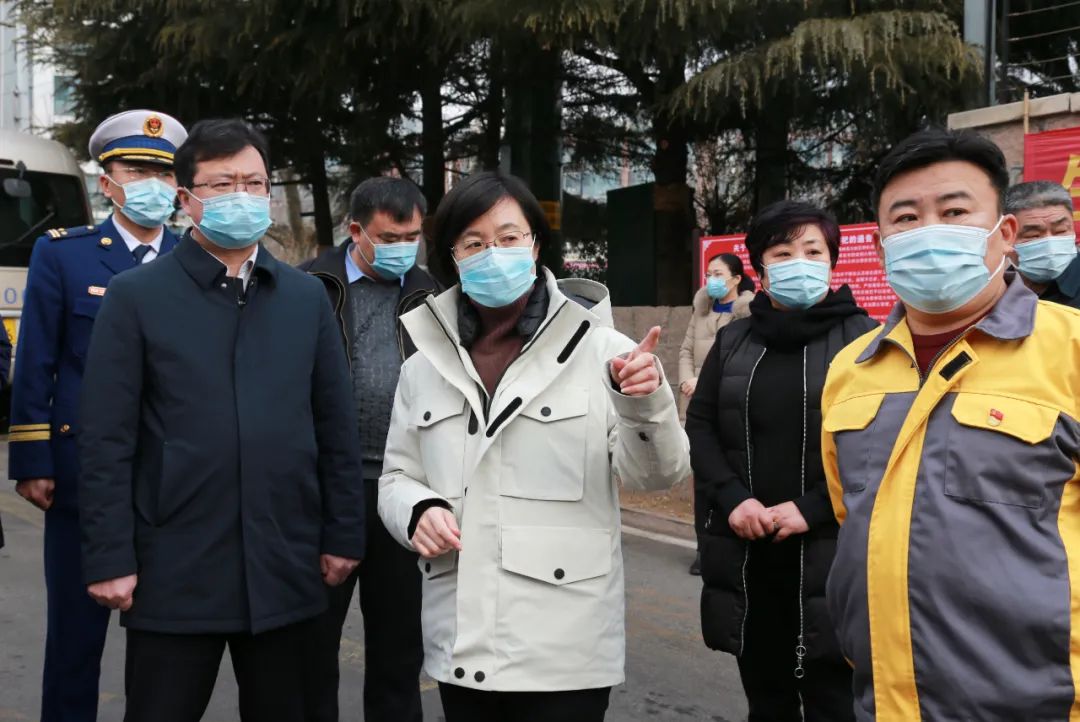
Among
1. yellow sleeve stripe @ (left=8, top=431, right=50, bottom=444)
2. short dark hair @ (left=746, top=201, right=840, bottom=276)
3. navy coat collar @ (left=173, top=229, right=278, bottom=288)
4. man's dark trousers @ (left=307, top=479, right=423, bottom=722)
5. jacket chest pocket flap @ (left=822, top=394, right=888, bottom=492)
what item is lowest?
man's dark trousers @ (left=307, top=479, right=423, bottom=722)

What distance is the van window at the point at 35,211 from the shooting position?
37.3 ft

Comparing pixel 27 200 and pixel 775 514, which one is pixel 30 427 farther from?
pixel 27 200

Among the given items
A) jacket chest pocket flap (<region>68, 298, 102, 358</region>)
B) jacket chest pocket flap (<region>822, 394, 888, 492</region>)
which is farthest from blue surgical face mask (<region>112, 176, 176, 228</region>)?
jacket chest pocket flap (<region>822, 394, 888, 492</region>)

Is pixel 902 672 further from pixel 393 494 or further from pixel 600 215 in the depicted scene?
pixel 600 215

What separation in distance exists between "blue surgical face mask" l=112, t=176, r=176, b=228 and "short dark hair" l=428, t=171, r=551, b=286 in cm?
123

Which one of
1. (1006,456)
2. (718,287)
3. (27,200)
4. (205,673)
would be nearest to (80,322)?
(205,673)

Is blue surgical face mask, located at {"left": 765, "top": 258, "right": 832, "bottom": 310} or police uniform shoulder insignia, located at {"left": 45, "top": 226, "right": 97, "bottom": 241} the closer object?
blue surgical face mask, located at {"left": 765, "top": 258, "right": 832, "bottom": 310}

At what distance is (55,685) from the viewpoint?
3086 millimetres

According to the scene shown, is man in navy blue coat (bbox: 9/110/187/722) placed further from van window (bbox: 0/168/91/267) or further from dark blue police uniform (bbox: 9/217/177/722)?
van window (bbox: 0/168/91/267)

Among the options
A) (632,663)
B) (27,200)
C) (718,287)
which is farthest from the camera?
(27,200)

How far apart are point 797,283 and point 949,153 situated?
1182 mm

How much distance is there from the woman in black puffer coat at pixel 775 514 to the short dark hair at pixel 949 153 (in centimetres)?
97

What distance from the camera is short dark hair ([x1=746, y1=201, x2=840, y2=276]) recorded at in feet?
10.4

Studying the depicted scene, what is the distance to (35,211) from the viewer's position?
11.7 meters
